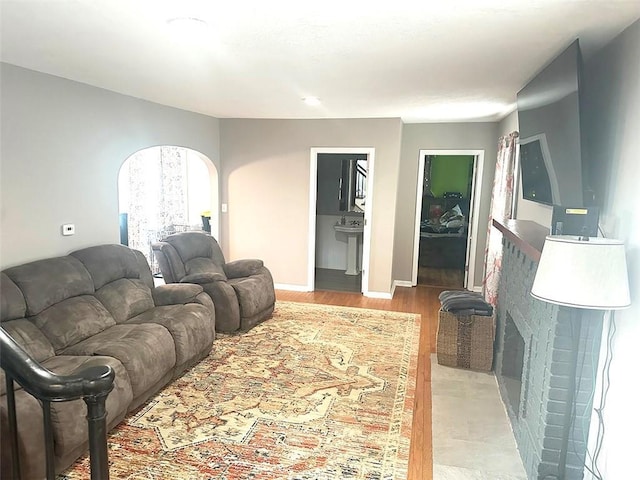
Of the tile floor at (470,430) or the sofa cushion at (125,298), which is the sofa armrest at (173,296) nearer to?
the sofa cushion at (125,298)

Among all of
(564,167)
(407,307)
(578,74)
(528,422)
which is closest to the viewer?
(578,74)

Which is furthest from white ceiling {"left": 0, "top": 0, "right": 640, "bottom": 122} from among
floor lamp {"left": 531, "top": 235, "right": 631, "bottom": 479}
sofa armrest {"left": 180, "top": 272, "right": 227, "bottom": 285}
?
sofa armrest {"left": 180, "top": 272, "right": 227, "bottom": 285}

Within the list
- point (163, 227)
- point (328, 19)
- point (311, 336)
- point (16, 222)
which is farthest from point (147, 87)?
point (163, 227)

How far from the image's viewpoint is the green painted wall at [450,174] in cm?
826

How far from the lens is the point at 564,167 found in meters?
2.22

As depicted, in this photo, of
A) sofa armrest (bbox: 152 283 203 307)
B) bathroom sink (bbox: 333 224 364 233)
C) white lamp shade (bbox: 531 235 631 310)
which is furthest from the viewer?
bathroom sink (bbox: 333 224 364 233)

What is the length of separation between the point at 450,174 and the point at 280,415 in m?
6.50

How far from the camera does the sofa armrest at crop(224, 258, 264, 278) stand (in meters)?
5.01

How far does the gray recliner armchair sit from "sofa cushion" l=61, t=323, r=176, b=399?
44.2 inches

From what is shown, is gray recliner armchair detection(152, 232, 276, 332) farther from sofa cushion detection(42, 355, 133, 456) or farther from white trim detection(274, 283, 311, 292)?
sofa cushion detection(42, 355, 133, 456)

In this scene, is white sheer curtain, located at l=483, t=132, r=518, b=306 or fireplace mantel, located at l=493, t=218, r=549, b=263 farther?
white sheer curtain, located at l=483, t=132, r=518, b=306

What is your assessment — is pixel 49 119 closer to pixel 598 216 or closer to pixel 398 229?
pixel 598 216

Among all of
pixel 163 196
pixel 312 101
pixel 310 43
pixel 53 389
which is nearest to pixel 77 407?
pixel 53 389

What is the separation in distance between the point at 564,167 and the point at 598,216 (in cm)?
31
